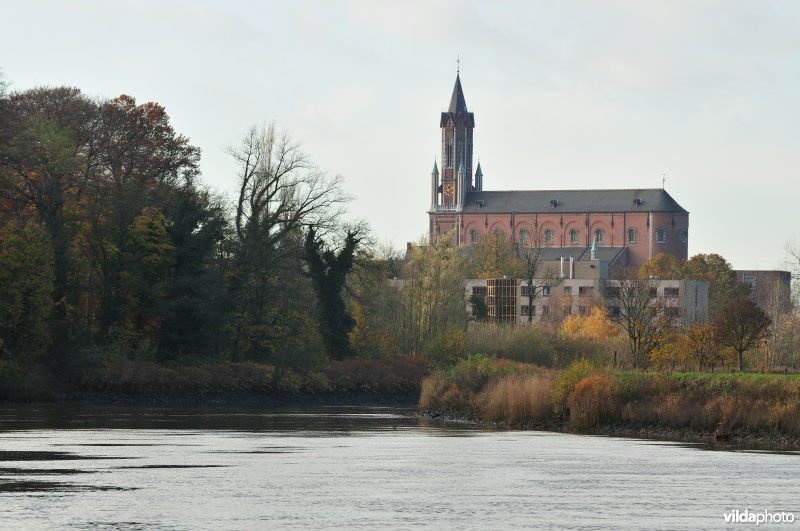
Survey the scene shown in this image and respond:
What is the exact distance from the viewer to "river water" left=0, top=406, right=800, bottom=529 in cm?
2473

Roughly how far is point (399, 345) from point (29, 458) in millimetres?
60486

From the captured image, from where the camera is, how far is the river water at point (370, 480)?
24734mm

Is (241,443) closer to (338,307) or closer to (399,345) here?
(338,307)

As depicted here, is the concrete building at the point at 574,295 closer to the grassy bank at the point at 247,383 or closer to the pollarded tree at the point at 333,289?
the pollarded tree at the point at 333,289

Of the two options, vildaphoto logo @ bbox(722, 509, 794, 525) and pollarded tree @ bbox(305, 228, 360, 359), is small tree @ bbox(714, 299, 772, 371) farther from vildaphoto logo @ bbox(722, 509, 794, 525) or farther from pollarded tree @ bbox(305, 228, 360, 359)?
vildaphoto logo @ bbox(722, 509, 794, 525)

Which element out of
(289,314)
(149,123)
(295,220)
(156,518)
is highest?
(149,123)

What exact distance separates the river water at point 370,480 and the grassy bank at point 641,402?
240 centimetres

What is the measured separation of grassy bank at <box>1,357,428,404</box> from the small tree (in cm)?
1926

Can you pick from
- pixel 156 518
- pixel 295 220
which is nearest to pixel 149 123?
pixel 295 220

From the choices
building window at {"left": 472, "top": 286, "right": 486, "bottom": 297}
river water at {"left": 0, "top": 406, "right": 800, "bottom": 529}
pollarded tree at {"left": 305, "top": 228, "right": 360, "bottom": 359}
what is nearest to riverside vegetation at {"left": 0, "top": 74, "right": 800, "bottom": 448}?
pollarded tree at {"left": 305, "top": 228, "right": 360, "bottom": 359}

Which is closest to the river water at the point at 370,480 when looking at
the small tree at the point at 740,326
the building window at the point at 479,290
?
the small tree at the point at 740,326

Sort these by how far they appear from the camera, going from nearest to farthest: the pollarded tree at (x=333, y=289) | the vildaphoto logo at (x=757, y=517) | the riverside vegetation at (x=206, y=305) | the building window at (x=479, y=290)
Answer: the vildaphoto logo at (x=757, y=517), the riverside vegetation at (x=206, y=305), the pollarded tree at (x=333, y=289), the building window at (x=479, y=290)

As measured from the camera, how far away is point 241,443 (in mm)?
41250

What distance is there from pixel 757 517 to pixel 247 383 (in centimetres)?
5266
